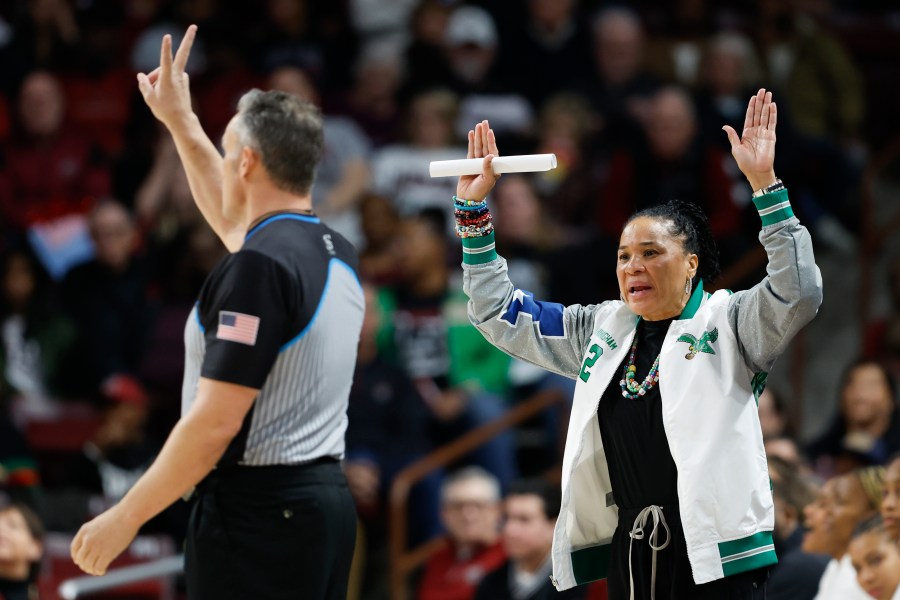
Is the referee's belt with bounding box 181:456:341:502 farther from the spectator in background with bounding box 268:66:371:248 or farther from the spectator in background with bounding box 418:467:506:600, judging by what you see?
the spectator in background with bounding box 268:66:371:248

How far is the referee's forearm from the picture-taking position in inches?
132

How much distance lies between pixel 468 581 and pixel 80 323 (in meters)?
3.04

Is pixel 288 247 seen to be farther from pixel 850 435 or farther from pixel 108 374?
pixel 108 374

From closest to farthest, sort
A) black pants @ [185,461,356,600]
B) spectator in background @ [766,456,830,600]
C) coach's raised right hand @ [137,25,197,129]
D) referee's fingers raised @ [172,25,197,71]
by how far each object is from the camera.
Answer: black pants @ [185,461,356,600], referee's fingers raised @ [172,25,197,71], coach's raised right hand @ [137,25,197,129], spectator in background @ [766,456,830,600]

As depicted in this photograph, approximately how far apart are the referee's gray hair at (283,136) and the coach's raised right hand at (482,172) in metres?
0.41

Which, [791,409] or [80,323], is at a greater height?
[80,323]

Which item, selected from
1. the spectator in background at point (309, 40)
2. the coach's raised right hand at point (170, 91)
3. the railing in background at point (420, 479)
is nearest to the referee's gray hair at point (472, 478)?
the railing in background at point (420, 479)

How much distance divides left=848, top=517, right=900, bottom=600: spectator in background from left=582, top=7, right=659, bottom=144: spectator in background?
17.5 feet

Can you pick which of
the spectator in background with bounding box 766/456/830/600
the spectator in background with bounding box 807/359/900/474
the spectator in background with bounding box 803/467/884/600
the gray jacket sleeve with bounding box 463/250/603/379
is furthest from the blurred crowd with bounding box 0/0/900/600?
the gray jacket sleeve with bounding box 463/250/603/379

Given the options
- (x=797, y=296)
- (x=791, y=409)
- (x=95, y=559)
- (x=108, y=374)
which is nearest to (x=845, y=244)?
(x=791, y=409)

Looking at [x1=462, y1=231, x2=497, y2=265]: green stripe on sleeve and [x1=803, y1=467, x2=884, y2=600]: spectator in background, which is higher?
[x1=462, y1=231, x2=497, y2=265]: green stripe on sleeve

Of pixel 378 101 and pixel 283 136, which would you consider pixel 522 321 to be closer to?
pixel 283 136

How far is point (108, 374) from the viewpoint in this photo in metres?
8.41

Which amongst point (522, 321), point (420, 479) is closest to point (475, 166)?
point (522, 321)
